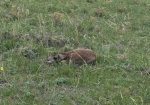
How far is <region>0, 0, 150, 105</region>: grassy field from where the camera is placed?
3934 mm

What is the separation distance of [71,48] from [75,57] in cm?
53

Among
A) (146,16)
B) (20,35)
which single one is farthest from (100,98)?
(146,16)

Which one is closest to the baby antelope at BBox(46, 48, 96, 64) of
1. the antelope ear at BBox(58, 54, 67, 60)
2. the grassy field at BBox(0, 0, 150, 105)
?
the antelope ear at BBox(58, 54, 67, 60)

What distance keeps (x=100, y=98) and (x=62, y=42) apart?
1.77 meters

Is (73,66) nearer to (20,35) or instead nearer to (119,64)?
(119,64)

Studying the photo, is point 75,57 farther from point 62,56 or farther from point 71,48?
point 71,48

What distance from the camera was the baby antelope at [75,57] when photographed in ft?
15.3

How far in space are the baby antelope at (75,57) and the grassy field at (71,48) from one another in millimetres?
102

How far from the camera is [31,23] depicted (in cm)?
621

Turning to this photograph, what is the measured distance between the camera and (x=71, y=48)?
5188 mm

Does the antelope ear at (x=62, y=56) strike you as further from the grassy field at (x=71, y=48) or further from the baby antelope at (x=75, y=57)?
the grassy field at (x=71, y=48)

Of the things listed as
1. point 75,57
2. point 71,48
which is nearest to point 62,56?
point 75,57

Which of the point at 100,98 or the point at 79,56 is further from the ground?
the point at 79,56

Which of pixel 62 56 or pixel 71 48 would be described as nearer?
pixel 62 56
